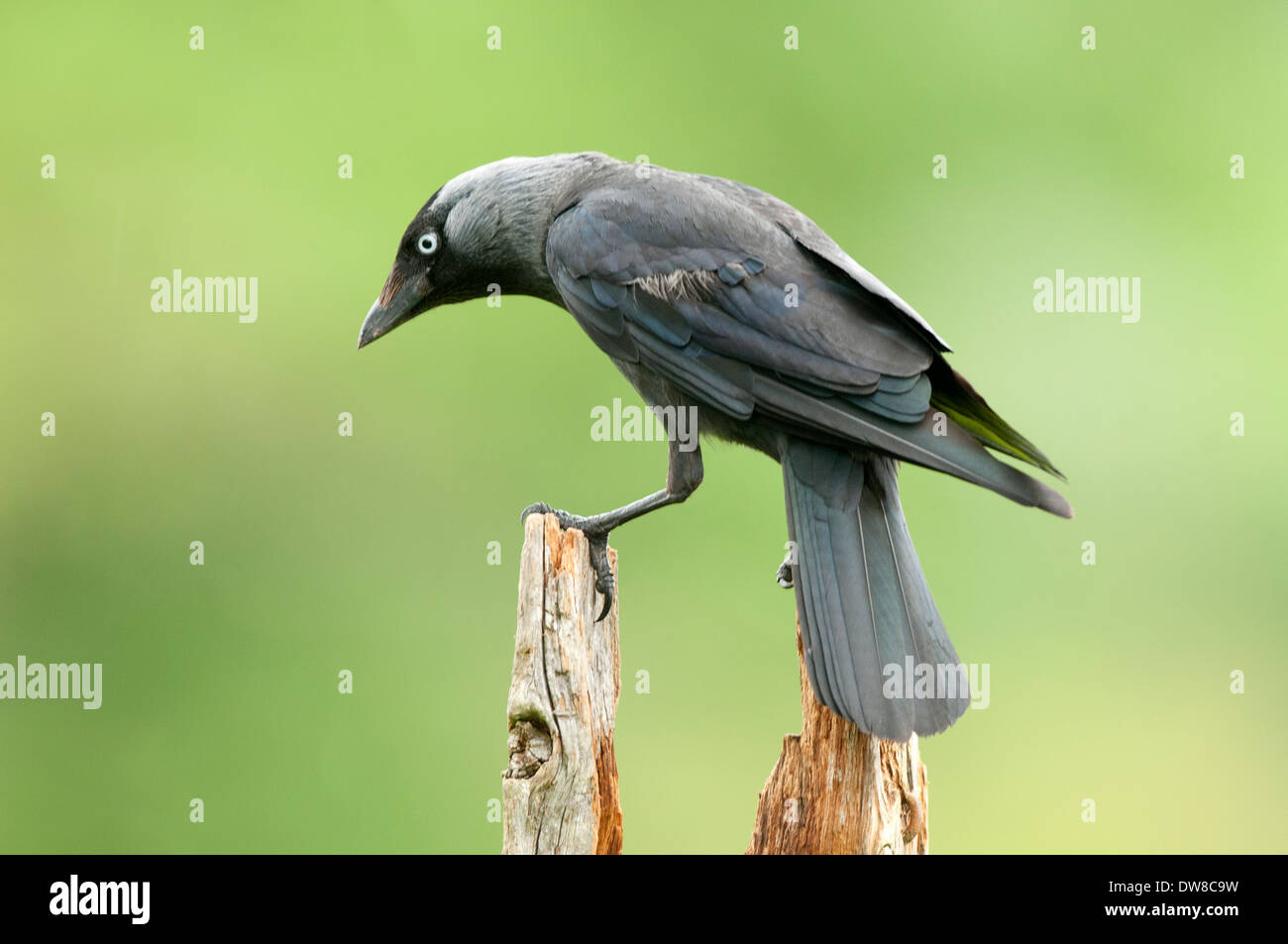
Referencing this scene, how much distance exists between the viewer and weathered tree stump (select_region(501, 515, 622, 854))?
406cm

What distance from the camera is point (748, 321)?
4660 millimetres

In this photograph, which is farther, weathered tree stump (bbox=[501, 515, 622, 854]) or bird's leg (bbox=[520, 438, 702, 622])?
bird's leg (bbox=[520, 438, 702, 622])

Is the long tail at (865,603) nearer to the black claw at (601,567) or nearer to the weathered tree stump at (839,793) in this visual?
the weathered tree stump at (839,793)

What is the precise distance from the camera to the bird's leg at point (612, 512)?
15.4 ft

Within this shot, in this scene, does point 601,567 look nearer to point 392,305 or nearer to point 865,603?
point 865,603

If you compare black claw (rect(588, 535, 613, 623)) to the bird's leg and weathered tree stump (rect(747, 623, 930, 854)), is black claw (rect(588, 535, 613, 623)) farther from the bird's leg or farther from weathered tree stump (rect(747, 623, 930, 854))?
weathered tree stump (rect(747, 623, 930, 854))

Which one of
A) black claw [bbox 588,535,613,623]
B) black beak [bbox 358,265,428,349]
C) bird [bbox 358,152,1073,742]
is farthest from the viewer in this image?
black beak [bbox 358,265,428,349]

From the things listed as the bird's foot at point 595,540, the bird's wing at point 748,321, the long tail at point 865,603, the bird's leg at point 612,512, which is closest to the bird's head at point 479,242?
the bird's wing at point 748,321

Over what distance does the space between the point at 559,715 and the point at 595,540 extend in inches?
33.6

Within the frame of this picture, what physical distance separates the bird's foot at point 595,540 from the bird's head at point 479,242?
1182mm

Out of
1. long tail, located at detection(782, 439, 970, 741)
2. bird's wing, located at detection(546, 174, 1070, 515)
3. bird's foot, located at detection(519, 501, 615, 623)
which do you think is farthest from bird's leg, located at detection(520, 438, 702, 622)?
long tail, located at detection(782, 439, 970, 741)

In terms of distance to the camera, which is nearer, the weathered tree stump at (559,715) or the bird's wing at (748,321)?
the weathered tree stump at (559,715)

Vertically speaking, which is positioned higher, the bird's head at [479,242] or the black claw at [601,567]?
the bird's head at [479,242]
